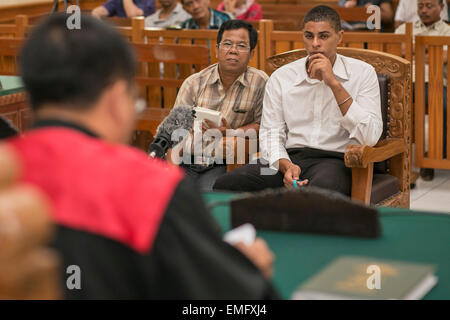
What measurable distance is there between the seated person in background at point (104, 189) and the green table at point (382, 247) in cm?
50

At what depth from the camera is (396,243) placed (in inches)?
74.6

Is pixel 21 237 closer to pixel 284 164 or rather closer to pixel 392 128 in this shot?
pixel 284 164


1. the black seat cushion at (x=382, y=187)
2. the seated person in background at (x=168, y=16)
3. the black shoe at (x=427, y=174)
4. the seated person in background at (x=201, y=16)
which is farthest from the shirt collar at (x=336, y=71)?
the seated person in background at (x=168, y=16)

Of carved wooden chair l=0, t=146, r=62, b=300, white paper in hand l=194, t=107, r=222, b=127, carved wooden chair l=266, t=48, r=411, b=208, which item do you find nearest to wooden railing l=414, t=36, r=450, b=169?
carved wooden chair l=266, t=48, r=411, b=208

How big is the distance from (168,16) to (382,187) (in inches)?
148

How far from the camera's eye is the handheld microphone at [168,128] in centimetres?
220

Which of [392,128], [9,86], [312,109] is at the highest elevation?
[9,86]

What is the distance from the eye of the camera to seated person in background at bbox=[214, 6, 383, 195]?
348 centimetres

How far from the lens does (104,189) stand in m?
1.13

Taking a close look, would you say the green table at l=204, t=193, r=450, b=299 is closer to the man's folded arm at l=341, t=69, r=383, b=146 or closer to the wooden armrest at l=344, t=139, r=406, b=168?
the wooden armrest at l=344, t=139, r=406, b=168

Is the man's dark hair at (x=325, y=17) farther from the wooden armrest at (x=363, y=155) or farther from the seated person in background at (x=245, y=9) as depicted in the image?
the seated person in background at (x=245, y=9)

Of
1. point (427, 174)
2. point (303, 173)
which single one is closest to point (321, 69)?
point (303, 173)

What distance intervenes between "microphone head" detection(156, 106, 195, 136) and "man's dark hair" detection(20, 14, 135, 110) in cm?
108
